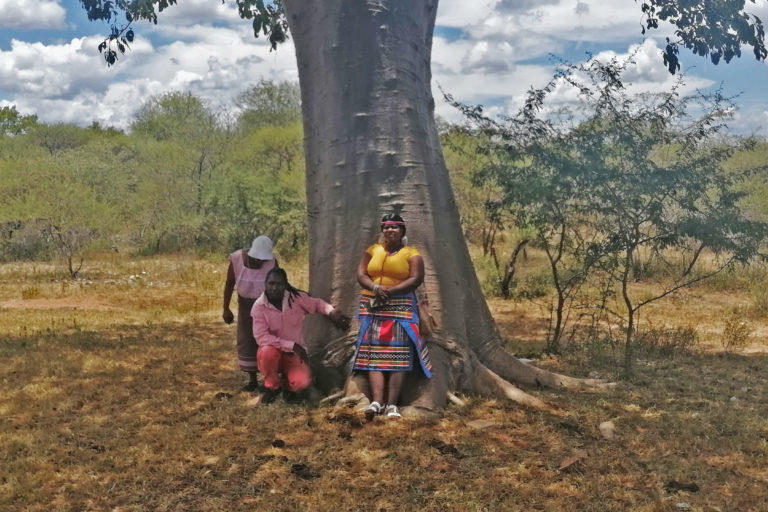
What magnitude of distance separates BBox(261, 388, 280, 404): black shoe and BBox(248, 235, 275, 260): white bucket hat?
3.11 ft

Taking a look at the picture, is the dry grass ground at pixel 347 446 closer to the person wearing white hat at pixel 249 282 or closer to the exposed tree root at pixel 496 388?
the exposed tree root at pixel 496 388

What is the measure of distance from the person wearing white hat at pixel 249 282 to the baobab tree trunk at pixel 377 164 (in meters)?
0.41

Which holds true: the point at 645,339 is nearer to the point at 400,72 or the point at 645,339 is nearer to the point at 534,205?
the point at 534,205

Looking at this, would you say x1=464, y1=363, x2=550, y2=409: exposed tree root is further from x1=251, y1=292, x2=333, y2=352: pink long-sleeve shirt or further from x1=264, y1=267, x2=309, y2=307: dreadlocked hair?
x1=264, y1=267, x2=309, y2=307: dreadlocked hair

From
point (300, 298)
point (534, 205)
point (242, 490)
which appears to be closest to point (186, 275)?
point (534, 205)

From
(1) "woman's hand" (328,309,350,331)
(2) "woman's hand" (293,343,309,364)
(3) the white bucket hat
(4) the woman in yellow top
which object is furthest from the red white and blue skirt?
(3) the white bucket hat

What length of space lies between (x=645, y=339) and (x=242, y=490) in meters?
5.97

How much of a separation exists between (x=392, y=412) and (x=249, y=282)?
4.81 feet

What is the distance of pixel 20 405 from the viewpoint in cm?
494

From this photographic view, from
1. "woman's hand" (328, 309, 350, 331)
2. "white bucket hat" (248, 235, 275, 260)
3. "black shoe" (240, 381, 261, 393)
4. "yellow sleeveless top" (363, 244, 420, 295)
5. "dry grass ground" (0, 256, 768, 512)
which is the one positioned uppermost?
"white bucket hat" (248, 235, 275, 260)

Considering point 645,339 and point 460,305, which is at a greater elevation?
point 460,305

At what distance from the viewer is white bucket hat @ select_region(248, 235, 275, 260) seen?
197 inches

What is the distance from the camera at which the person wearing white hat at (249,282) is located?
199 inches

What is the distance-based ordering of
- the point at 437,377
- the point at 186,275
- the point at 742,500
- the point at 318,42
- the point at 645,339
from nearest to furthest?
the point at 742,500 → the point at 437,377 → the point at 318,42 → the point at 645,339 → the point at 186,275
